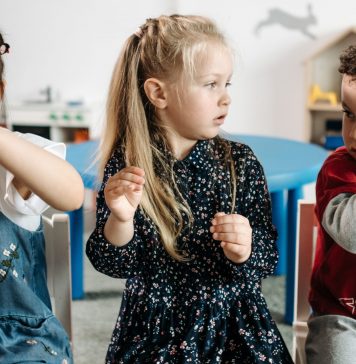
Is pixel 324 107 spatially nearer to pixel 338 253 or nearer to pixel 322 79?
pixel 322 79

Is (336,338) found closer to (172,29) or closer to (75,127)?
(172,29)

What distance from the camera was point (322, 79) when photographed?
314 centimetres

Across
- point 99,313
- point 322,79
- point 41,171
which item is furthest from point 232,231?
point 322,79

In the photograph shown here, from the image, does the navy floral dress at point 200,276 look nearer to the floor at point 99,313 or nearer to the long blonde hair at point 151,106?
the long blonde hair at point 151,106

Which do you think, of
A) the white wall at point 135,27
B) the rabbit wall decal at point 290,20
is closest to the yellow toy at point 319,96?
the white wall at point 135,27

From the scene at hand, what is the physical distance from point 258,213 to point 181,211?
Answer: 0.42ft

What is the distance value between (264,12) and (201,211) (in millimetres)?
2396

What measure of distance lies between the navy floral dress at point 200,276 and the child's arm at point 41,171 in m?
0.13

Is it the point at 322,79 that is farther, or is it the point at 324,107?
the point at 322,79

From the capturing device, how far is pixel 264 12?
10.4 feet

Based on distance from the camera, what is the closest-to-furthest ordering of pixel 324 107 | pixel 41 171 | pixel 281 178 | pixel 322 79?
pixel 41 171, pixel 281 178, pixel 324 107, pixel 322 79

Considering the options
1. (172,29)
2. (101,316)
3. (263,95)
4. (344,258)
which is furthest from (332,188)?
(263,95)

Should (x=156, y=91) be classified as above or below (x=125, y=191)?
above

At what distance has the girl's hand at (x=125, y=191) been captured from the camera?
0.82 metres
